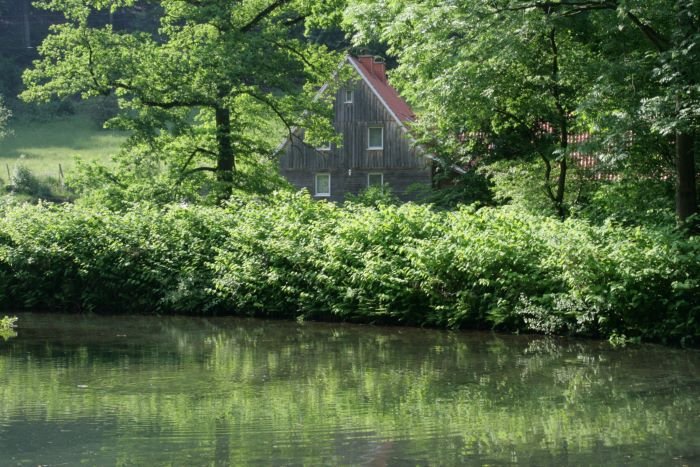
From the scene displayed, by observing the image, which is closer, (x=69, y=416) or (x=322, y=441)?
(x=322, y=441)

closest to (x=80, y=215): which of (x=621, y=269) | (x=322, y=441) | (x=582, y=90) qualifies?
(x=582, y=90)

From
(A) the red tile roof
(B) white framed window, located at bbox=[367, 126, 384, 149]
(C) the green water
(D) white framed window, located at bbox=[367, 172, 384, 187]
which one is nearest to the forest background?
(C) the green water

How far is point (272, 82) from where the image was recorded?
2986cm

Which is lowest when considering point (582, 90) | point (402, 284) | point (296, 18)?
point (402, 284)

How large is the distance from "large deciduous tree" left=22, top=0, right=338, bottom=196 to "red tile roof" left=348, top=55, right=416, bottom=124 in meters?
20.1

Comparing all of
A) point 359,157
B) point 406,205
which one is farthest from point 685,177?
point 359,157

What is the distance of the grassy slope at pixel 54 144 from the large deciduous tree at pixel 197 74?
106 ft

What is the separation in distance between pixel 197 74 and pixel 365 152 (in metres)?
25.9

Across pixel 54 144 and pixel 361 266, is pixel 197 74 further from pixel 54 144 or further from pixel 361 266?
pixel 54 144

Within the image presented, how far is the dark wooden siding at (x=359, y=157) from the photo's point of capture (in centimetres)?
5384

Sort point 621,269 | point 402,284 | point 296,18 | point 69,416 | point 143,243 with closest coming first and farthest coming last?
point 69,416 < point 621,269 < point 402,284 < point 143,243 < point 296,18

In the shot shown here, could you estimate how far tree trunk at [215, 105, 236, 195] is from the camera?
30.1 m

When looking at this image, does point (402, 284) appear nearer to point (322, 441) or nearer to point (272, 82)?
point (322, 441)

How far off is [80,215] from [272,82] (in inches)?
333
